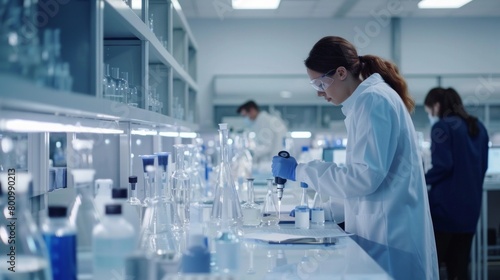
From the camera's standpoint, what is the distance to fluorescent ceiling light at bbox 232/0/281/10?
21.0 ft

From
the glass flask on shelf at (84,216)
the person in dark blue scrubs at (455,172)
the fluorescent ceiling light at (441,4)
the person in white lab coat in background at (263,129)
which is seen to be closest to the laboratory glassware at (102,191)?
the glass flask on shelf at (84,216)

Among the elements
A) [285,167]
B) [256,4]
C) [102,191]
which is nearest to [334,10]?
[256,4]

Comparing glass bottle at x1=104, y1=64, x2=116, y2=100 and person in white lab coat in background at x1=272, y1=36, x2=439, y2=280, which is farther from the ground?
Answer: glass bottle at x1=104, y1=64, x2=116, y2=100

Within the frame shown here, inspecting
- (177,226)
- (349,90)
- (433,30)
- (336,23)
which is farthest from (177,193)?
(433,30)

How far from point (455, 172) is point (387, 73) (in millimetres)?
1697

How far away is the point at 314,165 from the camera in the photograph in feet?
6.98

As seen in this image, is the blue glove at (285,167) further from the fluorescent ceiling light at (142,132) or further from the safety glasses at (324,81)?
the fluorescent ceiling light at (142,132)

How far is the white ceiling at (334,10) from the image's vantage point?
255 inches

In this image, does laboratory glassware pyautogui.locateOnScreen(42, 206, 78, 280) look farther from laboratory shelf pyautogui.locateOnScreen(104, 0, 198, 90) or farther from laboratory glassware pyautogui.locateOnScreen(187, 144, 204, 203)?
laboratory glassware pyautogui.locateOnScreen(187, 144, 204, 203)

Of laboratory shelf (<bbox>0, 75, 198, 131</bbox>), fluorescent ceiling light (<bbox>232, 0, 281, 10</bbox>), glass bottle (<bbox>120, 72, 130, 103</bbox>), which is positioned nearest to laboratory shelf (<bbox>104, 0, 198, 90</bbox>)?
glass bottle (<bbox>120, 72, 130, 103</bbox>)

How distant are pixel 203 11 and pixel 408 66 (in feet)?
9.65

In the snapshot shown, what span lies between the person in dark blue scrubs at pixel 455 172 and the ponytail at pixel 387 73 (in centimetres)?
145

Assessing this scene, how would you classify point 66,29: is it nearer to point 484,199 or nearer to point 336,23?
point 484,199

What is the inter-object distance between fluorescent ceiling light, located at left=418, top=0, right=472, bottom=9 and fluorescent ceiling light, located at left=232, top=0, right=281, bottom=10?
1794mm
